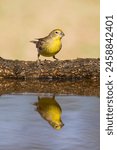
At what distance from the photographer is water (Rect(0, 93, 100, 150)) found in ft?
20.5

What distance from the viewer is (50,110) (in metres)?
7.50

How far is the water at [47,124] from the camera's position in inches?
246

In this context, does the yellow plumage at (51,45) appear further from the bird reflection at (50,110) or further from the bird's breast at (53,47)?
the bird reflection at (50,110)

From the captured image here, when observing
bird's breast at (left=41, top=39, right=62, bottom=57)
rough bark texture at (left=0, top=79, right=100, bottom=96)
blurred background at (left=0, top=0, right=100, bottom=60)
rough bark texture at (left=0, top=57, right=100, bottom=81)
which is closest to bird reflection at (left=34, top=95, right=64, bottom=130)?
rough bark texture at (left=0, top=79, right=100, bottom=96)

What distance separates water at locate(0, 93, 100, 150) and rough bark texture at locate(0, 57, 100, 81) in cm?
68

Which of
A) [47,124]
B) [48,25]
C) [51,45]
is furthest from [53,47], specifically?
[48,25]

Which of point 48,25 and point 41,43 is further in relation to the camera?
point 48,25

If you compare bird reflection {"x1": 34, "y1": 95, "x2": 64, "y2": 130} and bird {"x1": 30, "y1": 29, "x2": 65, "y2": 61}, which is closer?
bird reflection {"x1": 34, "y1": 95, "x2": 64, "y2": 130}

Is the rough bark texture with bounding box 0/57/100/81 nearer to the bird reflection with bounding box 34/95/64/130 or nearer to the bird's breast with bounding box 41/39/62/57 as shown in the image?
the bird reflection with bounding box 34/95/64/130

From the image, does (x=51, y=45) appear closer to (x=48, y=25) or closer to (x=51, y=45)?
(x=51, y=45)

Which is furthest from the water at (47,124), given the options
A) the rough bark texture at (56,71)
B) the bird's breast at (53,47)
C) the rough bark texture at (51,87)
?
the bird's breast at (53,47)

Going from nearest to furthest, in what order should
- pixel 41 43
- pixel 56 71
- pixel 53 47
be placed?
1. pixel 56 71
2. pixel 53 47
3. pixel 41 43

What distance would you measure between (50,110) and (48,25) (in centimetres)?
674

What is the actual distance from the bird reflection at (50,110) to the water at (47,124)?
0.01 meters
